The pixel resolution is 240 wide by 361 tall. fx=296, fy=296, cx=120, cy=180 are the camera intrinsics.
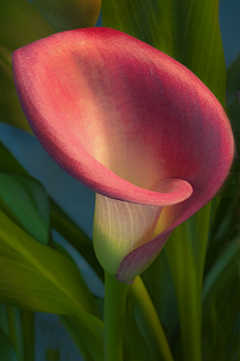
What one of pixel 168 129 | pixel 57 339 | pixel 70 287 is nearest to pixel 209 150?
pixel 168 129

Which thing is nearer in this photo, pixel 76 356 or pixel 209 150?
pixel 209 150

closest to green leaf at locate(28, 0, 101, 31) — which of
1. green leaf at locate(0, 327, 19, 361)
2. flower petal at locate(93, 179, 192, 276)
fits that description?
flower petal at locate(93, 179, 192, 276)

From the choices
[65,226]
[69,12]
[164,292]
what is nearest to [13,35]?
[69,12]

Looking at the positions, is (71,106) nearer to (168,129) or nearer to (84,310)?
(168,129)

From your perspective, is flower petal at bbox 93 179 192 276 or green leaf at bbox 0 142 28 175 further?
green leaf at bbox 0 142 28 175

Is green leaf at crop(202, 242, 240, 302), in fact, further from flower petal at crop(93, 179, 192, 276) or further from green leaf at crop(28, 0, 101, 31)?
green leaf at crop(28, 0, 101, 31)
